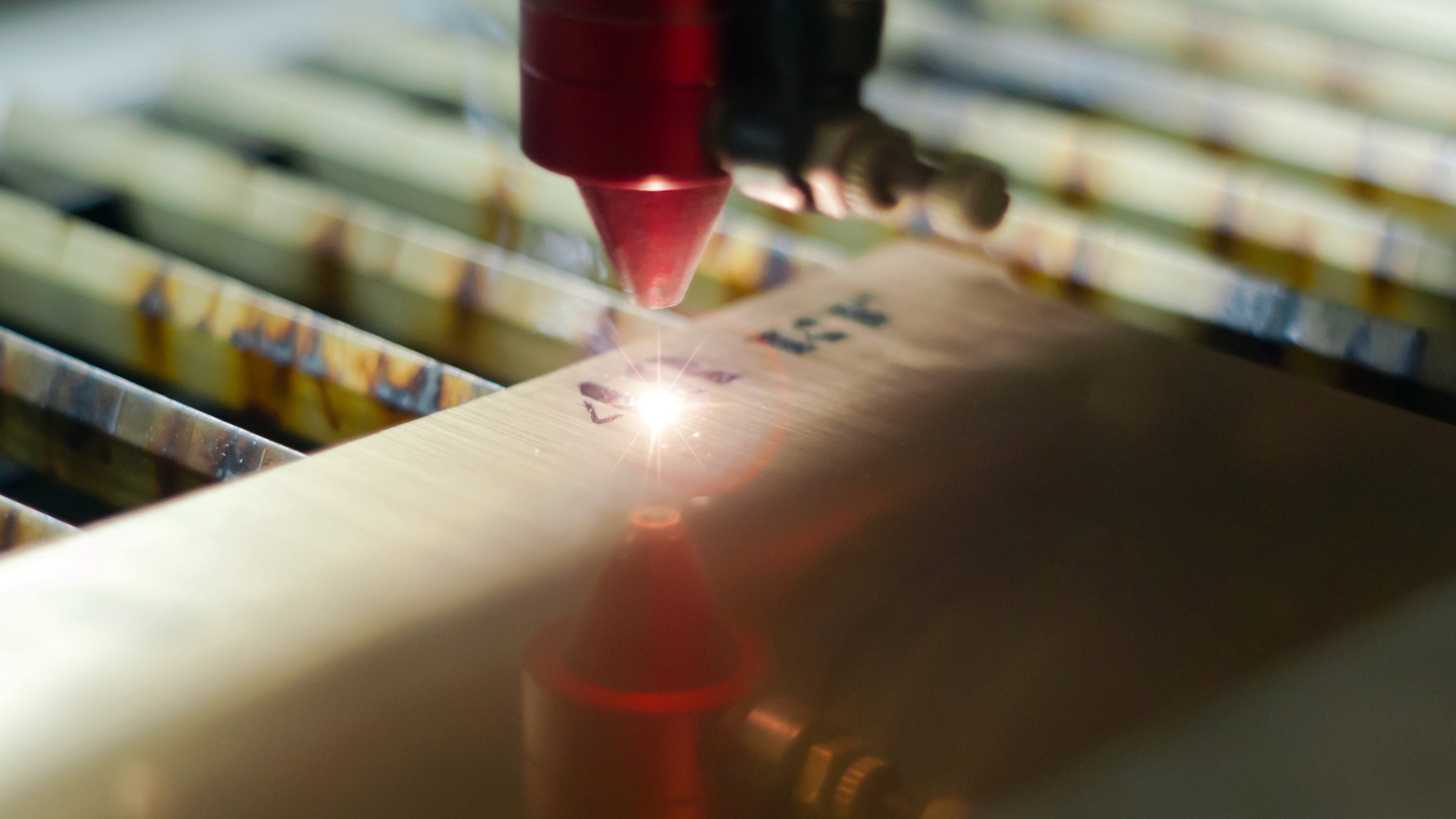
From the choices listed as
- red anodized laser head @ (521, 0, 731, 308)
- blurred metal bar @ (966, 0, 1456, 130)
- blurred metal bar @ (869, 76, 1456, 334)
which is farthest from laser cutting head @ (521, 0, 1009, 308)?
blurred metal bar @ (966, 0, 1456, 130)

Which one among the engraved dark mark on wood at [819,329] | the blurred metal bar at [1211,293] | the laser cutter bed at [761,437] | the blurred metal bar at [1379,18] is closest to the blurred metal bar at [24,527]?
the laser cutter bed at [761,437]

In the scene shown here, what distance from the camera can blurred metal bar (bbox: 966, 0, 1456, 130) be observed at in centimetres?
164

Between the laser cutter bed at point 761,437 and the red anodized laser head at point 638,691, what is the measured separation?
0.06 feet

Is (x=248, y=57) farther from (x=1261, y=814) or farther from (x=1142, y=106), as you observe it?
(x=1261, y=814)

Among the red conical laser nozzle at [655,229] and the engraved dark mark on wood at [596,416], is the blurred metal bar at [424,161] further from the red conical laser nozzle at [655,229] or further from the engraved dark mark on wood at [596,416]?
the red conical laser nozzle at [655,229]

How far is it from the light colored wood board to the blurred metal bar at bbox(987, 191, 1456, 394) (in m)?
0.19

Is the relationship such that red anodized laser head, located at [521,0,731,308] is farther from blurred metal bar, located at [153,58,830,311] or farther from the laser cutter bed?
blurred metal bar, located at [153,58,830,311]

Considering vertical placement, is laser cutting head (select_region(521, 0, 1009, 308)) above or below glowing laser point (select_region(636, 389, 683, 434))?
above

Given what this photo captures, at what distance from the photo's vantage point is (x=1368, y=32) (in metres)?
1.88

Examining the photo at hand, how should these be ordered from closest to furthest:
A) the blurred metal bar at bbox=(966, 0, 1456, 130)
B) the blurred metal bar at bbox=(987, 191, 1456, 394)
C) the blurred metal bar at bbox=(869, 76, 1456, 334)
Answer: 1. the blurred metal bar at bbox=(987, 191, 1456, 394)
2. the blurred metal bar at bbox=(869, 76, 1456, 334)
3. the blurred metal bar at bbox=(966, 0, 1456, 130)

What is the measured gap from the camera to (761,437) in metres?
0.92

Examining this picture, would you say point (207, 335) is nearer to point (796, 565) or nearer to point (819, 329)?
point (819, 329)

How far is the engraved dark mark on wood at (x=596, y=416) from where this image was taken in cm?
Result: 93

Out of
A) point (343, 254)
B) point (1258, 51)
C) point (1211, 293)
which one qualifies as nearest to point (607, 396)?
point (343, 254)
